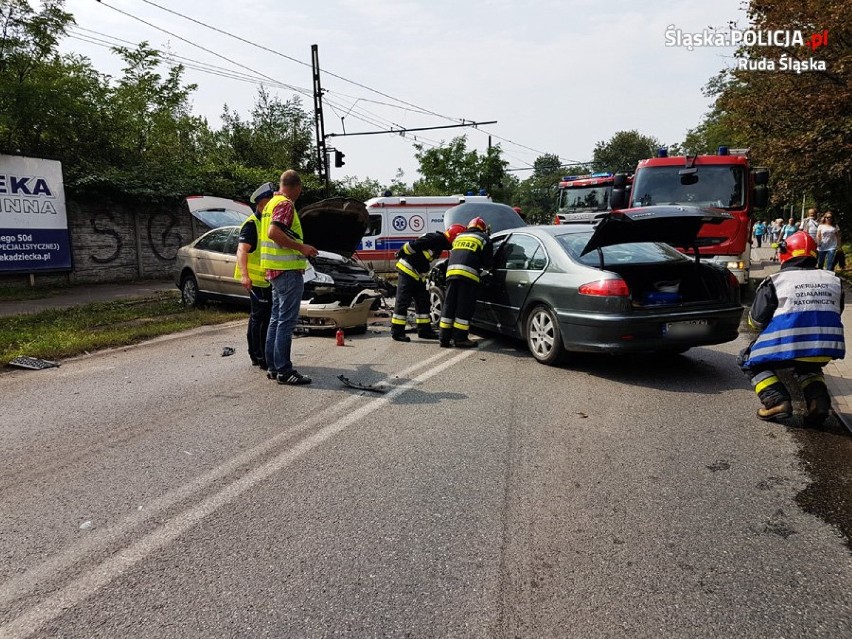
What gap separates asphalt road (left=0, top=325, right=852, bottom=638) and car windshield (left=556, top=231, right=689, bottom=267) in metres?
1.52

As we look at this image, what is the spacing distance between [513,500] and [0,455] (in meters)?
3.51

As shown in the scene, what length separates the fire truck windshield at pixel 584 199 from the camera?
1775 centimetres

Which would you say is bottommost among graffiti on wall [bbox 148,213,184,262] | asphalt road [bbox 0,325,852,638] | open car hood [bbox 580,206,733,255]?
asphalt road [bbox 0,325,852,638]

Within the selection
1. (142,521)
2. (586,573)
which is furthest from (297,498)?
(586,573)

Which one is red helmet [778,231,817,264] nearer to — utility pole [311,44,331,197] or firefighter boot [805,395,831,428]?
firefighter boot [805,395,831,428]

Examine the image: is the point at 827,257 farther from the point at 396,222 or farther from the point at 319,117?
the point at 319,117

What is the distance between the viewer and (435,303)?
9430mm

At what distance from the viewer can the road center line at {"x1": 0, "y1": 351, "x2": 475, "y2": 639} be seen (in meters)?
2.47

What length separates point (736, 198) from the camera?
11.8 metres

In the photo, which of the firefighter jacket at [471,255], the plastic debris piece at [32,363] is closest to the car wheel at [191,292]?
the plastic debris piece at [32,363]

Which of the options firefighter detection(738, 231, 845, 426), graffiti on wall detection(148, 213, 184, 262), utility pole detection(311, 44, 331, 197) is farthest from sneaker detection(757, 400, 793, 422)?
utility pole detection(311, 44, 331, 197)

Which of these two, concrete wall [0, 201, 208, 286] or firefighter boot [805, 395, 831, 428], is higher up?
concrete wall [0, 201, 208, 286]

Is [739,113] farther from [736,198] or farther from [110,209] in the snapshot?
[110,209]

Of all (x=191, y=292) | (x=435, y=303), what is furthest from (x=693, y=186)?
(x=191, y=292)
